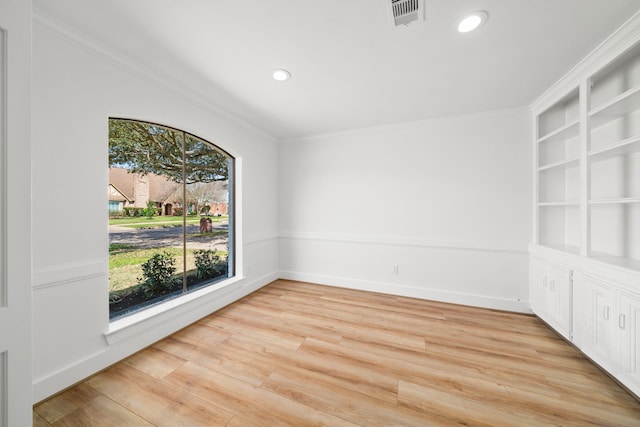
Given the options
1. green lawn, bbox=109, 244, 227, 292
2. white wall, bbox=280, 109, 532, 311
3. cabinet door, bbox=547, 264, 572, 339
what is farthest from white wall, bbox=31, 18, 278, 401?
cabinet door, bbox=547, 264, 572, 339

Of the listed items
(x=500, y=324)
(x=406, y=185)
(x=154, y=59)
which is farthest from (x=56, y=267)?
(x=500, y=324)

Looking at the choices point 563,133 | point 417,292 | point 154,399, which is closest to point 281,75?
point 154,399

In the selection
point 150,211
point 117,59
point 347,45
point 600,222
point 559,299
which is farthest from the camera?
point 150,211

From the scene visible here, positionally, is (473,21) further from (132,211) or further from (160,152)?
(132,211)

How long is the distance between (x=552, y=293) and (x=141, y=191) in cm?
460

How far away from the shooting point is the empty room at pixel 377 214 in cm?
151

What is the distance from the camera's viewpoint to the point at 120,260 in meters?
2.34

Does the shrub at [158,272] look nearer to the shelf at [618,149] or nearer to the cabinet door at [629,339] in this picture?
the cabinet door at [629,339]

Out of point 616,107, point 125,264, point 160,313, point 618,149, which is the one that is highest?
point 616,107

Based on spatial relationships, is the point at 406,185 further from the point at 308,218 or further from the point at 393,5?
the point at 393,5

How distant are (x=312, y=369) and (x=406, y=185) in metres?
2.77

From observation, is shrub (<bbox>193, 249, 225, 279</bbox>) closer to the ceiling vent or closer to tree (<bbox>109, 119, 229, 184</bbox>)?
tree (<bbox>109, 119, 229, 184</bbox>)

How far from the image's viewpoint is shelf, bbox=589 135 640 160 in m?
1.66

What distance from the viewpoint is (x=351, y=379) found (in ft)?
5.97
